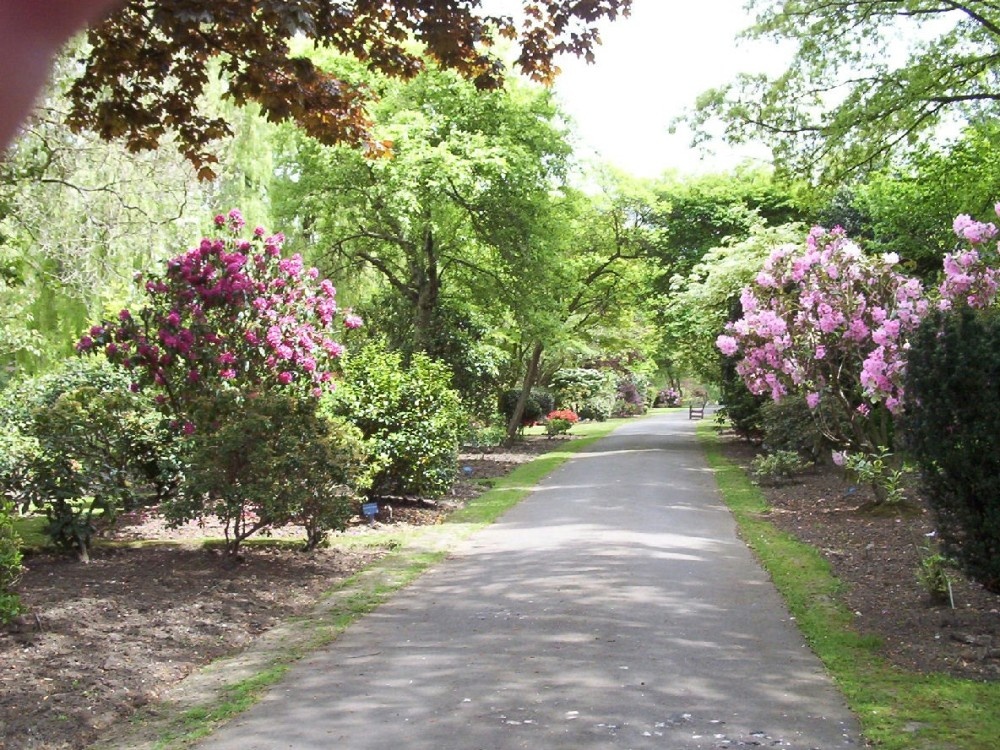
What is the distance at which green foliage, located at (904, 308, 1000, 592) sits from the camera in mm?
6277

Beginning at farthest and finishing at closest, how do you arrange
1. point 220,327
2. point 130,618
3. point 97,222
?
point 97,222 → point 220,327 → point 130,618

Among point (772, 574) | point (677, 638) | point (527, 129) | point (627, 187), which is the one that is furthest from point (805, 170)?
point (627, 187)

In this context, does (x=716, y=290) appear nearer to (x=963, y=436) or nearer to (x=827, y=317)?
(x=827, y=317)

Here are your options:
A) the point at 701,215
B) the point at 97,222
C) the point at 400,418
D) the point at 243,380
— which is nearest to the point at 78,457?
the point at 243,380

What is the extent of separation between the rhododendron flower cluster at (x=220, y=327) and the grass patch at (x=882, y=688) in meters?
6.52

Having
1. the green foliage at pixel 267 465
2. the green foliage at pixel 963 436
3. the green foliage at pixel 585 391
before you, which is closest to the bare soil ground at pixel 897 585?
the green foliage at pixel 963 436

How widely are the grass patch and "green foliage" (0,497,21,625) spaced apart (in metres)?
5.13

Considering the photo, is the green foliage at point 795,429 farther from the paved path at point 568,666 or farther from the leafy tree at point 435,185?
the paved path at point 568,666

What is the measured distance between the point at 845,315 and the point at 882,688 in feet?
25.9

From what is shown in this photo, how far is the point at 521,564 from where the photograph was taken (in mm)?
9609

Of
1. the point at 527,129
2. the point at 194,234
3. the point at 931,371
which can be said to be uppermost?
the point at 527,129

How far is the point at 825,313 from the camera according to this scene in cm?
1253

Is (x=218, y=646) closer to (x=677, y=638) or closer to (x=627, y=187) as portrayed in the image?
(x=677, y=638)

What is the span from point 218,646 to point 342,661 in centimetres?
104
